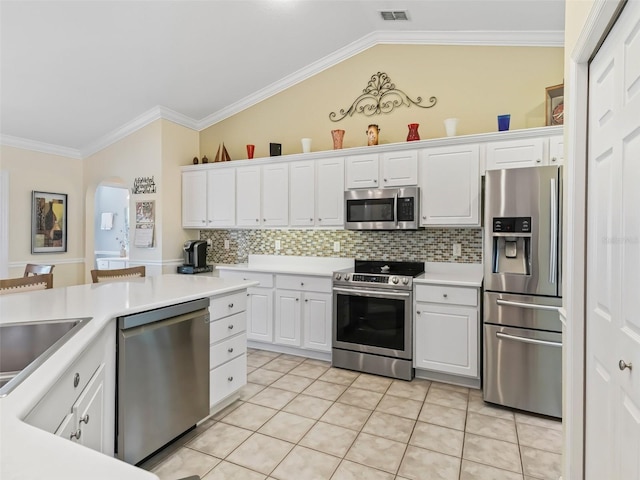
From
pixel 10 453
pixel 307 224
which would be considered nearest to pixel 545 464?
pixel 10 453

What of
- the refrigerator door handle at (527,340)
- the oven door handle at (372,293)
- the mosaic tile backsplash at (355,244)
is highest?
the mosaic tile backsplash at (355,244)

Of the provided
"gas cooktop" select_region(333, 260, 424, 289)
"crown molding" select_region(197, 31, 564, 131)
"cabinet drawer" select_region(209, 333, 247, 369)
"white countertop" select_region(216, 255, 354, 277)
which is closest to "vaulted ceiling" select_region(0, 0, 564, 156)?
"crown molding" select_region(197, 31, 564, 131)

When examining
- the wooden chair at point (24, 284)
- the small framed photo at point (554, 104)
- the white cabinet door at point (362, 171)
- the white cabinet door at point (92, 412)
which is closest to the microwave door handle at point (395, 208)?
the white cabinet door at point (362, 171)

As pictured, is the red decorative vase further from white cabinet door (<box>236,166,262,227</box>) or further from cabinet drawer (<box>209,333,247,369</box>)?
cabinet drawer (<box>209,333,247,369</box>)

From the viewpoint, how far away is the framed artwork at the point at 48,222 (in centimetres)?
481

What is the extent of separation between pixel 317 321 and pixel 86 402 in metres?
2.52

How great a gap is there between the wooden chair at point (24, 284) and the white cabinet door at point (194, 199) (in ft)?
7.35

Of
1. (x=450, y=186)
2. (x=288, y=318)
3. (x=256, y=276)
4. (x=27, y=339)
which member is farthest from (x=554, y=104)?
(x=27, y=339)

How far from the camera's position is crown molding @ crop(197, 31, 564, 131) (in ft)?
11.0

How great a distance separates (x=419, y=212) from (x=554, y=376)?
1708 mm

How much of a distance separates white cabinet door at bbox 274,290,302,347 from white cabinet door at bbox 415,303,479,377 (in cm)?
127

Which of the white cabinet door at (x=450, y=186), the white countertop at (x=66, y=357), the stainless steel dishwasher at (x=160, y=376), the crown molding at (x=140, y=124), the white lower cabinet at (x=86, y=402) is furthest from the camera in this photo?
the crown molding at (x=140, y=124)

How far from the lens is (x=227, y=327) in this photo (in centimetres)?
264

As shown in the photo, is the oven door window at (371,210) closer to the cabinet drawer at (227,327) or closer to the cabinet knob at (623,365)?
the cabinet drawer at (227,327)
